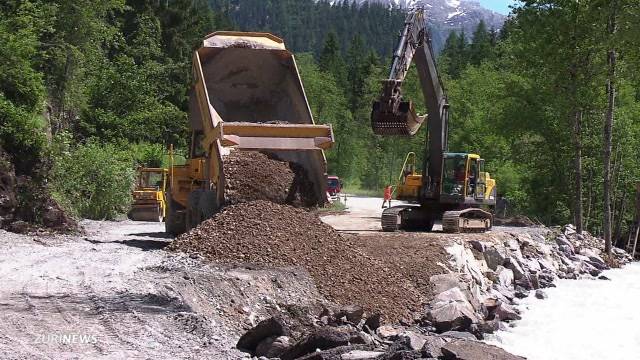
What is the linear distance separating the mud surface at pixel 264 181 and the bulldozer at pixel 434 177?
4.26m

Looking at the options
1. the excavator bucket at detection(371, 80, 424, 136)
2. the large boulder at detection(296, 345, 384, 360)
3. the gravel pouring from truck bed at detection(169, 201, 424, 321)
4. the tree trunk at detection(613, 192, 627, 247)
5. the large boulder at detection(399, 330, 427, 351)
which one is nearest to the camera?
the large boulder at detection(296, 345, 384, 360)

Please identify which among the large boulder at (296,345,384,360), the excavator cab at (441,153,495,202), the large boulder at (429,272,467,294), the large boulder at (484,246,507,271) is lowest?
the large boulder at (484,246,507,271)

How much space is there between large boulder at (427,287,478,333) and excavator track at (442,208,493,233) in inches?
257

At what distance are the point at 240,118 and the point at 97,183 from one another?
350 inches

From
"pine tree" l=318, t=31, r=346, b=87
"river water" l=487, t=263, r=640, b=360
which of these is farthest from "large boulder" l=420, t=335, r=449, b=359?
"pine tree" l=318, t=31, r=346, b=87

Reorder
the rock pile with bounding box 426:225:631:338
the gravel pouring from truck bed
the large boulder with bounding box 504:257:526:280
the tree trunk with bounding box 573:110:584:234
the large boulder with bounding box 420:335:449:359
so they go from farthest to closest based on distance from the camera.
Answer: the tree trunk with bounding box 573:110:584:234 < the large boulder with bounding box 504:257:526:280 < the rock pile with bounding box 426:225:631:338 < the gravel pouring from truck bed < the large boulder with bounding box 420:335:449:359

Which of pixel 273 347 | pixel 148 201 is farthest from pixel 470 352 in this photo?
pixel 148 201

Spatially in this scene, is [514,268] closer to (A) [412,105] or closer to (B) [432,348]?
(A) [412,105]

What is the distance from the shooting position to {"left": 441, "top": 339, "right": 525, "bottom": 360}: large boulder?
8.32 m

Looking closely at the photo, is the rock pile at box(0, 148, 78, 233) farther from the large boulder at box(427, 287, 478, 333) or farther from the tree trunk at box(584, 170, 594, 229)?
the tree trunk at box(584, 170, 594, 229)

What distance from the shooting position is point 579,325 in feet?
45.1

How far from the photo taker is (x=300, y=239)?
12.1 m

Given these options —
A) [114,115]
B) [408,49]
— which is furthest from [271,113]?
[114,115]

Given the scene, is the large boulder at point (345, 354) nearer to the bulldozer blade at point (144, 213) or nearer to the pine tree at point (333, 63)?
the bulldozer blade at point (144, 213)
